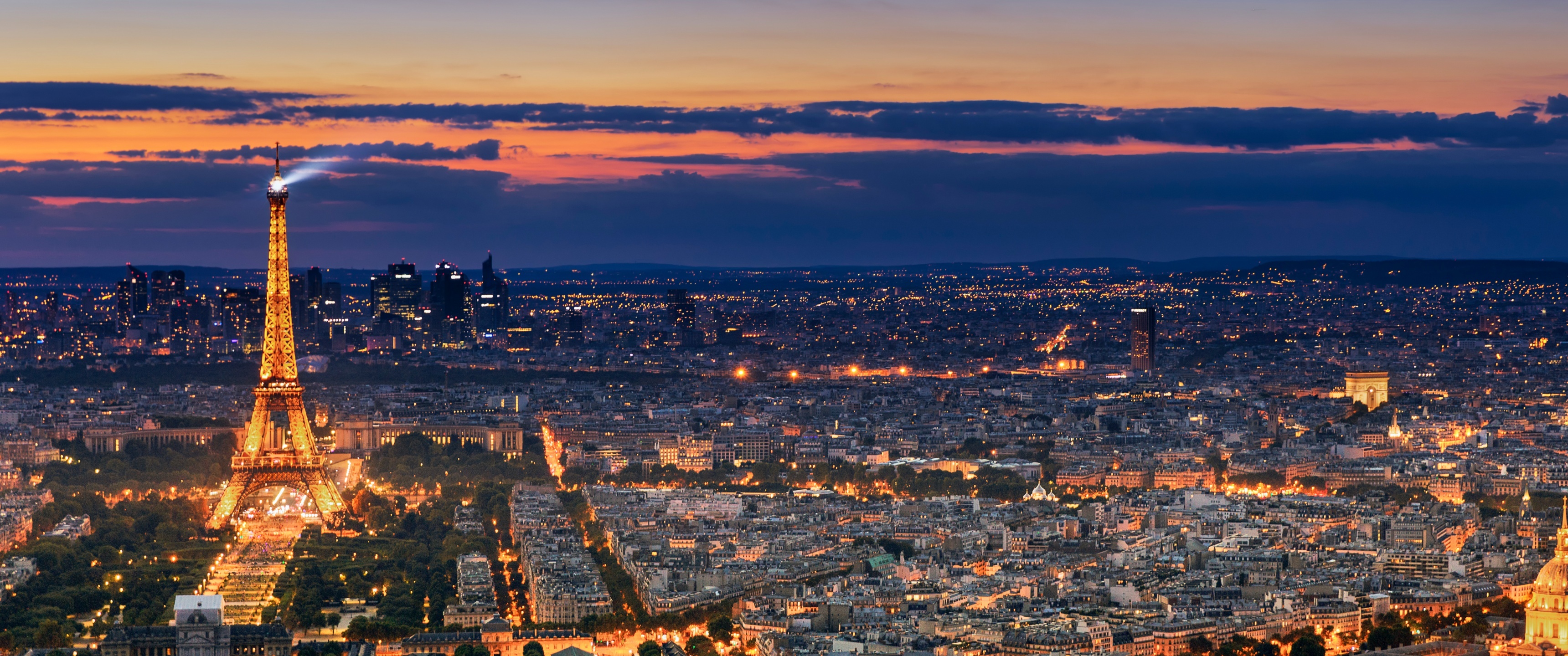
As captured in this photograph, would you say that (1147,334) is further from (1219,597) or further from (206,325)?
(1219,597)

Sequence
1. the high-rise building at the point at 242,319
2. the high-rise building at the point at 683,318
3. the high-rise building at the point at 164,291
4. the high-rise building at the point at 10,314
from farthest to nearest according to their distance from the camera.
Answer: the high-rise building at the point at 683,318 → the high-rise building at the point at 164,291 → the high-rise building at the point at 10,314 → the high-rise building at the point at 242,319

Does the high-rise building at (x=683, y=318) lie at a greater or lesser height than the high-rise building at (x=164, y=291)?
lesser

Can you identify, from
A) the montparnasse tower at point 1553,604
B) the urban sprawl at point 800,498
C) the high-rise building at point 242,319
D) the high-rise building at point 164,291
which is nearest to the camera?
the montparnasse tower at point 1553,604

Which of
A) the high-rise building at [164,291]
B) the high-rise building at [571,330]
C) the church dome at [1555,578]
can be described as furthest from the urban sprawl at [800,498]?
the high-rise building at [571,330]

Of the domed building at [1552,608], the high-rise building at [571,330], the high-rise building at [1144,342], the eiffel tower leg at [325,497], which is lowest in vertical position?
the high-rise building at [571,330]

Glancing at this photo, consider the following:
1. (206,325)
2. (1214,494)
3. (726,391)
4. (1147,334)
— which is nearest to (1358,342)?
(1147,334)

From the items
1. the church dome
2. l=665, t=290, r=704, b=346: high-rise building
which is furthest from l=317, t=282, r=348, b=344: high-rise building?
the church dome

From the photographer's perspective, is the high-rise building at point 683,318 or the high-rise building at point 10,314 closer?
the high-rise building at point 10,314

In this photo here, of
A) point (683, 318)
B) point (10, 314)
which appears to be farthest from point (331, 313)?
point (683, 318)

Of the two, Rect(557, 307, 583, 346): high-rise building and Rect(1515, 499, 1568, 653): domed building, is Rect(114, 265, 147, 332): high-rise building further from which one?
Rect(1515, 499, 1568, 653): domed building

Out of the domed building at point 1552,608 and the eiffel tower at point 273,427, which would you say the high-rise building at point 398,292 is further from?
the domed building at point 1552,608
